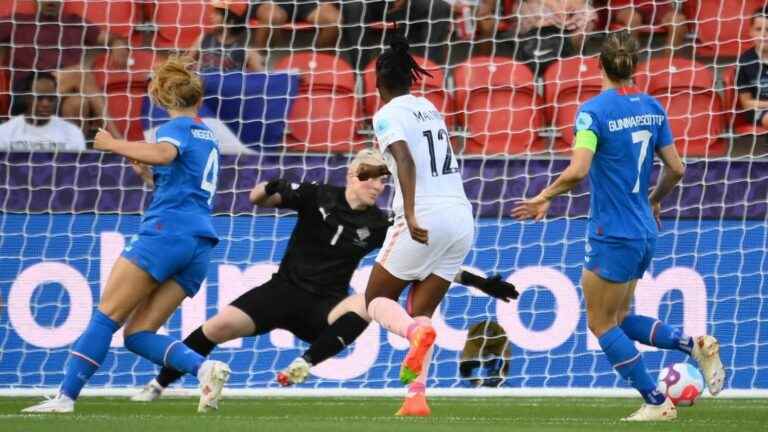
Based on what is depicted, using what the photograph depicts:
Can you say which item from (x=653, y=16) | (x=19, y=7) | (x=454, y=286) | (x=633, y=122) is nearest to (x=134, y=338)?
(x=633, y=122)

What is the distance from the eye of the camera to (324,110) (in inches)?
410

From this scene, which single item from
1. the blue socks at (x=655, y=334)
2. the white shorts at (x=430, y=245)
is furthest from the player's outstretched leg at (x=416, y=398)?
the blue socks at (x=655, y=334)

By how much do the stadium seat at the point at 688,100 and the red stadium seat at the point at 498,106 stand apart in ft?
2.81

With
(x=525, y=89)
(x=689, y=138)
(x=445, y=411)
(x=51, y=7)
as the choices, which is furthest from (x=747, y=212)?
(x=51, y=7)

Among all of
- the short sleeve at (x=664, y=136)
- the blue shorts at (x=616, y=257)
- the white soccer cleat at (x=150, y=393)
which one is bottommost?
the white soccer cleat at (x=150, y=393)

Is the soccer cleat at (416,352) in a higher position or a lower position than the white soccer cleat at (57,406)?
higher

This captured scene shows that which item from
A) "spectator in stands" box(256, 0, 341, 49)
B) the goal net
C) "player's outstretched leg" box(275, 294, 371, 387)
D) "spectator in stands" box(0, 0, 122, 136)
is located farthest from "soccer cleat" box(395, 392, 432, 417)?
"spectator in stands" box(256, 0, 341, 49)

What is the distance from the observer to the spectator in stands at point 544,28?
1070 cm

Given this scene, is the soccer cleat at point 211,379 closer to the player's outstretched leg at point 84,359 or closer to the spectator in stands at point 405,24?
the player's outstretched leg at point 84,359

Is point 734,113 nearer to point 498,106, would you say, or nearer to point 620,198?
point 498,106

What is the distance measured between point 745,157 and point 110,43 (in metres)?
4.55

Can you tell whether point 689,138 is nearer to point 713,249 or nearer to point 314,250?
point 713,249

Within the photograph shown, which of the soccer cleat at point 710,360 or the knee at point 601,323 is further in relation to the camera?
the soccer cleat at point 710,360

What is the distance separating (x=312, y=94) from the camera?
10.4 metres
